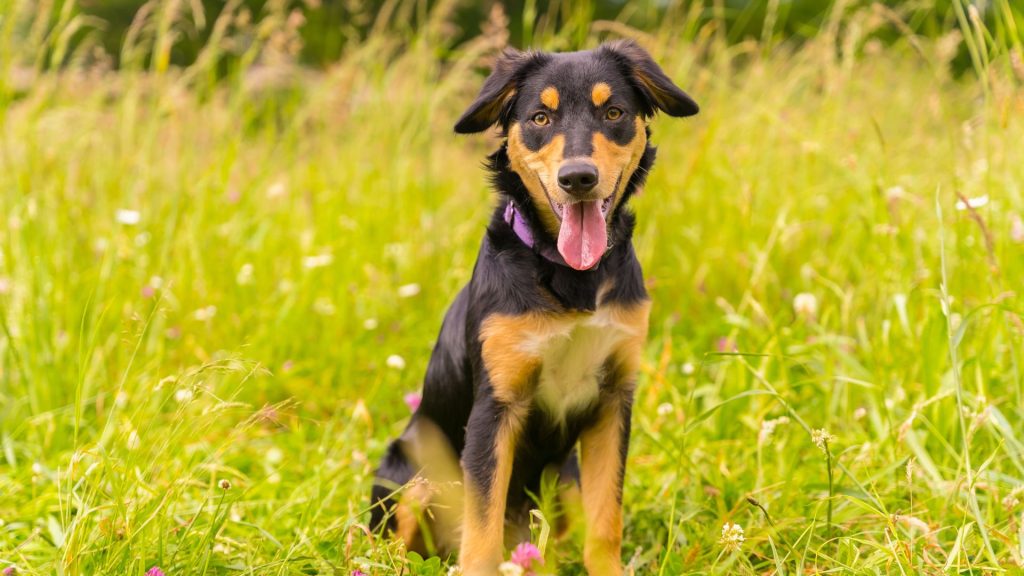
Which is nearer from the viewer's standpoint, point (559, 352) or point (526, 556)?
point (526, 556)

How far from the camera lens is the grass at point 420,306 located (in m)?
2.55

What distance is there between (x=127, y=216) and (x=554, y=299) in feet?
8.48

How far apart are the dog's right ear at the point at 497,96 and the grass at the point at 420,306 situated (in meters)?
0.93

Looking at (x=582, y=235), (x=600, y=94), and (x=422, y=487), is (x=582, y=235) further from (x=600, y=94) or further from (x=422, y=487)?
(x=422, y=487)

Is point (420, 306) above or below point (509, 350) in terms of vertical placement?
below

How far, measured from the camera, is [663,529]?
3.03 metres

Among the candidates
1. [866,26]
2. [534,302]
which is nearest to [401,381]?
[534,302]

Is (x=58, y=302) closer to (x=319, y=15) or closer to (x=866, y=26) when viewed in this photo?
(x=866, y=26)

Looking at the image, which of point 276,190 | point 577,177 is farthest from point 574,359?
point 276,190

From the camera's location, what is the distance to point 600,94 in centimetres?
261

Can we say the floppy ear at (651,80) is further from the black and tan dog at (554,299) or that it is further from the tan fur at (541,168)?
the tan fur at (541,168)

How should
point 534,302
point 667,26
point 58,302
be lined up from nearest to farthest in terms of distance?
point 534,302
point 58,302
point 667,26

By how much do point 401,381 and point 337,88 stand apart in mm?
1887

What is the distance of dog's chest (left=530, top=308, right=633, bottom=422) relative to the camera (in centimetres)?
256
